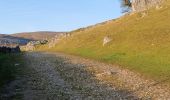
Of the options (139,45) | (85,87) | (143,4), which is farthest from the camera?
(143,4)

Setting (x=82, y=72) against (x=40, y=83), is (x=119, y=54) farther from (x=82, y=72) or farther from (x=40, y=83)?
(x=40, y=83)

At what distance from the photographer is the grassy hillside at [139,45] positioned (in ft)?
172

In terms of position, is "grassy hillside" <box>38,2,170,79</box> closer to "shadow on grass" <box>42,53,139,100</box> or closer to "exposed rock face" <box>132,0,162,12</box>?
"shadow on grass" <box>42,53,139,100</box>

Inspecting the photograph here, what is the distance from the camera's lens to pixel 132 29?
301 feet

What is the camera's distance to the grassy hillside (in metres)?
52.5

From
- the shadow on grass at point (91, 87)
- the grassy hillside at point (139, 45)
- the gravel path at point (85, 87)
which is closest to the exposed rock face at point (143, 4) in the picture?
the grassy hillside at point (139, 45)

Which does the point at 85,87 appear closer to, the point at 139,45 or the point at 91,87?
the point at 91,87

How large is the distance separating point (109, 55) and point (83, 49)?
66.9 feet

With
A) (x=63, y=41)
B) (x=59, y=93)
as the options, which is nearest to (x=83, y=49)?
(x=63, y=41)

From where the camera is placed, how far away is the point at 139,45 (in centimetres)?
7181

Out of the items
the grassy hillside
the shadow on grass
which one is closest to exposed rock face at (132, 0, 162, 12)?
the grassy hillside

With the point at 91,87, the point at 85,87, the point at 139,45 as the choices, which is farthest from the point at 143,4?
the point at 85,87

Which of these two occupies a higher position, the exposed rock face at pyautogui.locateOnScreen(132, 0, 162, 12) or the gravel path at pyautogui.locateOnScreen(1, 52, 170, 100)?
the exposed rock face at pyautogui.locateOnScreen(132, 0, 162, 12)

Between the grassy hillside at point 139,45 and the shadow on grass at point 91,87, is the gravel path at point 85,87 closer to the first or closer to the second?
the shadow on grass at point 91,87
